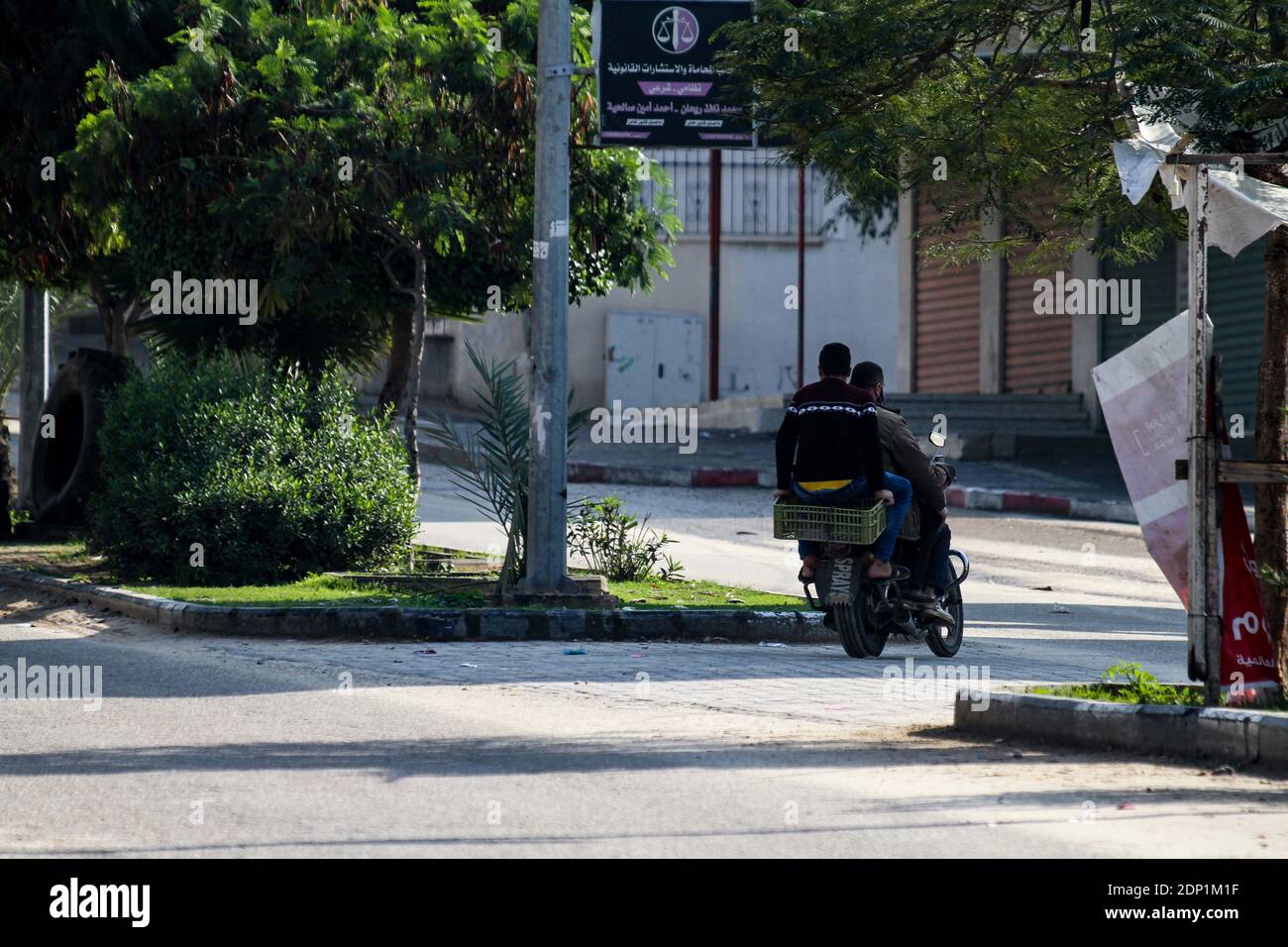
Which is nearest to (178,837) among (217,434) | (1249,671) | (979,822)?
(979,822)

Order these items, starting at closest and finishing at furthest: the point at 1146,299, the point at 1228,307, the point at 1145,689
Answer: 1. the point at 1145,689
2. the point at 1228,307
3. the point at 1146,299

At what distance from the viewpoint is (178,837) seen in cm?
560

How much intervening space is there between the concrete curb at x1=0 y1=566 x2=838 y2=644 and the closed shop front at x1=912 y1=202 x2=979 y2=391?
1888cm

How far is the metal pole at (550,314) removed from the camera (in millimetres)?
12180

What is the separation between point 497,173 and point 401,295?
170 centimetres

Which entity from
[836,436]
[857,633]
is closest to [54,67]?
[836,436]

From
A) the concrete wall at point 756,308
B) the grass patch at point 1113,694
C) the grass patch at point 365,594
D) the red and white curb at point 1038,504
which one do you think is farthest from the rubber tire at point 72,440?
the concrete wall at point 756,308

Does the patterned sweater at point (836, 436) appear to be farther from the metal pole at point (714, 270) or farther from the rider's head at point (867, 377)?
the metal pole at point (714, 270)

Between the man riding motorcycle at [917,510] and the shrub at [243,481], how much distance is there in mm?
5021

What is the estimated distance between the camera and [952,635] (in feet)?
36.9

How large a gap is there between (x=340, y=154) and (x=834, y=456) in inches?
236

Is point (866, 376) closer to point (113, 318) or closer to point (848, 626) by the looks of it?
point (848, 626)

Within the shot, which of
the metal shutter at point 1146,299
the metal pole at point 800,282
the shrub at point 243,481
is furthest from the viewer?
the metal pole at point 800,282

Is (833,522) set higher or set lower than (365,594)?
higher
